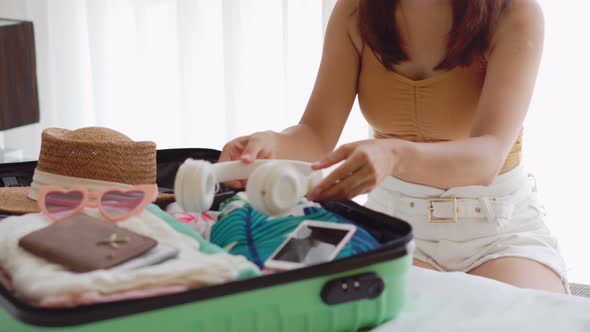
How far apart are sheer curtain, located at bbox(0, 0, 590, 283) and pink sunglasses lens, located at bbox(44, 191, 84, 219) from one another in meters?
1.39

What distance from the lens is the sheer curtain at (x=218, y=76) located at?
5.74 ft

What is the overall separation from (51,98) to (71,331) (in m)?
2.54

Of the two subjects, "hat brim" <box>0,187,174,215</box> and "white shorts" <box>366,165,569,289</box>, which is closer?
"hat brim" <box>0,187,174,215</box>

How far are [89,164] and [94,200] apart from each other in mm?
298

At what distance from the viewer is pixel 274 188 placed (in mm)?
615

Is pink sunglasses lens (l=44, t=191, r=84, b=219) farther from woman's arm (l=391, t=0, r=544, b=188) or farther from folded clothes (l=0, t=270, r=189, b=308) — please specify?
woman's arm (l=391, t=0, r=544, b=188)

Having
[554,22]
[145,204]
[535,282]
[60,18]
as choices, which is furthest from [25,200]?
[60,18]

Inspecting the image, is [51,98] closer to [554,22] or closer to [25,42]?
[25,42]

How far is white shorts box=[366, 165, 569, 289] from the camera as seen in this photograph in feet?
3.60

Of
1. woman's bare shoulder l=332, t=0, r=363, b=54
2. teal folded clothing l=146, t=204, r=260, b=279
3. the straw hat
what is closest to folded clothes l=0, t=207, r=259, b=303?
teal folded clothing l=146, t=204, r=260, b=279

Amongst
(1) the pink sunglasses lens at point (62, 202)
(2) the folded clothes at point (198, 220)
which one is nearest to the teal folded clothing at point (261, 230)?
(2) the folded clothes at point (198, 220)

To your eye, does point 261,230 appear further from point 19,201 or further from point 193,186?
point 19,201

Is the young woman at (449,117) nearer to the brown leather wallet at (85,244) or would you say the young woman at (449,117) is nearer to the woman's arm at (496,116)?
the woman's arm at (496,116)

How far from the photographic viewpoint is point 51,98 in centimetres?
284
